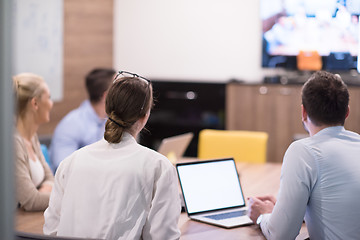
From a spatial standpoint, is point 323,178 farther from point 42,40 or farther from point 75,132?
point 42,40

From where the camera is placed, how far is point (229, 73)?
6906 mm

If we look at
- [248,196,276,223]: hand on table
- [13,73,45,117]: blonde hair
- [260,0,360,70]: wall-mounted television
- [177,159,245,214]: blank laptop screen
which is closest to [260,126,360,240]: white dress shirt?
[248,196,276,223]: hand on table

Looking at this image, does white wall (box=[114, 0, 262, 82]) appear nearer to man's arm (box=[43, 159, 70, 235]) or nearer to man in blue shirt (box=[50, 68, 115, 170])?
man in blue shirt (box=[50, 68, 115, 170])

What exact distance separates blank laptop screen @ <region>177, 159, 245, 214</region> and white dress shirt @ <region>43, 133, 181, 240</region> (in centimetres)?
54

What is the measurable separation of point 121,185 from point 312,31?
186 inches

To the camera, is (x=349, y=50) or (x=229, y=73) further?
(x=229, y=73)

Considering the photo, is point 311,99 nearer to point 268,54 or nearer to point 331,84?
point 331,84

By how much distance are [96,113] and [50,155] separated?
43cm

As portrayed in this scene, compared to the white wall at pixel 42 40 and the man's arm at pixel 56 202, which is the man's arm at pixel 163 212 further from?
the white wall at pixel 42 40

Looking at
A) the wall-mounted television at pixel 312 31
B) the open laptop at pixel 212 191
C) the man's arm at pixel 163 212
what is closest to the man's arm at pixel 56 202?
the man's arm at pixel 163 212

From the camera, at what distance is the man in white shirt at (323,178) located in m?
2.11

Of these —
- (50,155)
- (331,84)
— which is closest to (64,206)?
(331,84)

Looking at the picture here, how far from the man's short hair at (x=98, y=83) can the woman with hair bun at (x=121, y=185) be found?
6.28ft

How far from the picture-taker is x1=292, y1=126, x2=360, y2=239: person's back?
2113 millimetres
